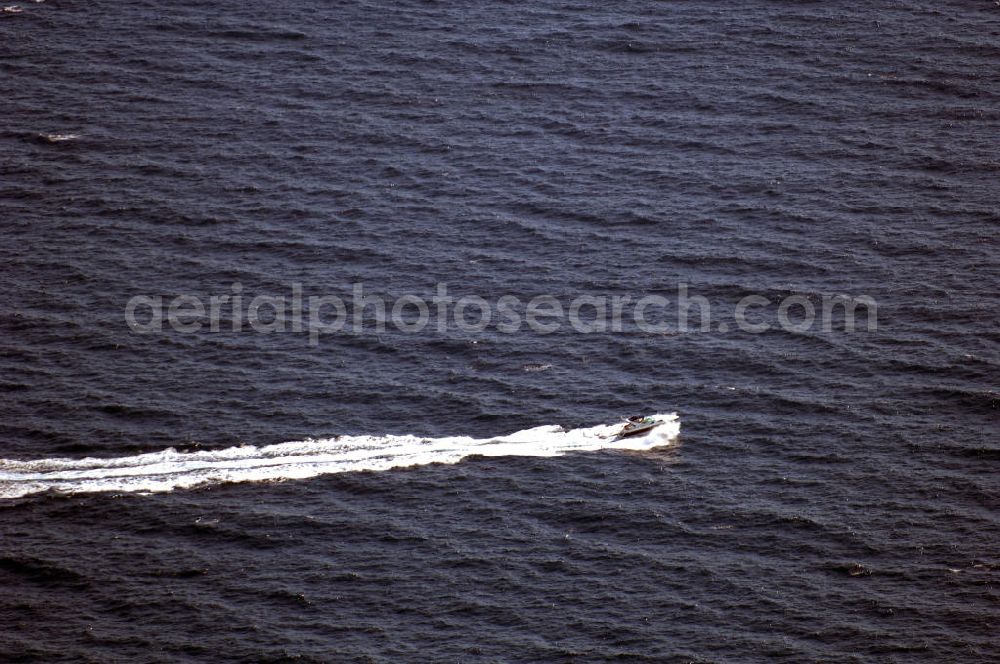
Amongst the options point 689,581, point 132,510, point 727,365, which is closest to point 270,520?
point 132,510

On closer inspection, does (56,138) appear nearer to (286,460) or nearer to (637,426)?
(286,460)

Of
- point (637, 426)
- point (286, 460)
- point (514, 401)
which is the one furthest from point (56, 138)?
point (637, 426)

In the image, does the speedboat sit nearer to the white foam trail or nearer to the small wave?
the white foam trail

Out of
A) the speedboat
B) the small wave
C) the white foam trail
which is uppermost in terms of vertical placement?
the small wave

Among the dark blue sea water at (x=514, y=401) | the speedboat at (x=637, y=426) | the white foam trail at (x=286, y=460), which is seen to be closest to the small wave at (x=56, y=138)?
the dark blue sea water at (x=514, y=401)

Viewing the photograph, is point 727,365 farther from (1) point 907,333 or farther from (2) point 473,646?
(2) point 473,646

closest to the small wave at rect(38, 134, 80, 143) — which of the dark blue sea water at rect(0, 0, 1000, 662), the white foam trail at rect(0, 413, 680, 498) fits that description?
the dark blue sea water at rect(0, 0, 1000, 662)
